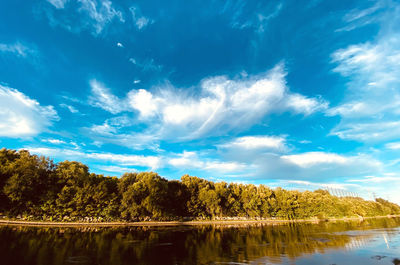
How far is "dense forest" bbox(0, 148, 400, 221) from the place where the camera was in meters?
60.1

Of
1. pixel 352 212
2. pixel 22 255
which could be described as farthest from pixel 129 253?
pixel 352 212

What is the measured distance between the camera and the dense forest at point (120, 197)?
6012 cm

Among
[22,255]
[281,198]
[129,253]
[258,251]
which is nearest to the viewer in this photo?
[22,255]

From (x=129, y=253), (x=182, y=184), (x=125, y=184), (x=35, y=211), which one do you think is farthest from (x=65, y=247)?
(x=182, y=184)

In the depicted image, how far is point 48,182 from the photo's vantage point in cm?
6606

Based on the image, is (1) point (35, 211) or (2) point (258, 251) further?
(1) point (35, 211)

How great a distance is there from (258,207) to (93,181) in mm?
81589

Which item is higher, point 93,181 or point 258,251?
point 93,181

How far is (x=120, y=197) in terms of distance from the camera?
75938mm

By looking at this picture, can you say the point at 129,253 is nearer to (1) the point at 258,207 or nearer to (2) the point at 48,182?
(2) the point at 48,182

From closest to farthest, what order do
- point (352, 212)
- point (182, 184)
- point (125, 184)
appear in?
point (125, 184) < point (182, 184) < point (352, 212)

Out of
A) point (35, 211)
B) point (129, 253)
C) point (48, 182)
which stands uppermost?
point (48, 182)

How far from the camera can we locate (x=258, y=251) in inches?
1151

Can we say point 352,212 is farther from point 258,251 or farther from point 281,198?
point 258,251
